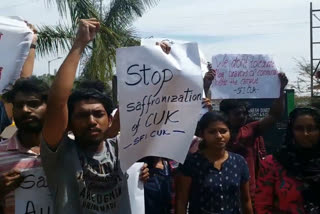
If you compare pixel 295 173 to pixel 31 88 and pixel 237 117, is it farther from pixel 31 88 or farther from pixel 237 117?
pixel 237 117

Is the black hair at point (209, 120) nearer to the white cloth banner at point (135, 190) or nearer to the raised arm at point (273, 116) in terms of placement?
the white cloth banner at point (135, 190)

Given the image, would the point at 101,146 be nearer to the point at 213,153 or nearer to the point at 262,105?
the point at 213,153

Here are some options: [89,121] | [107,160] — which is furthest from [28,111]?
[107,160]

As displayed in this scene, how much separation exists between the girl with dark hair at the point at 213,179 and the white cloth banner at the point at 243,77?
2273mm

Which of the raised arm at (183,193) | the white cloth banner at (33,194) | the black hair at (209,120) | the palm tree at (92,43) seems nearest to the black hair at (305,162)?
the black hair at (209,120)

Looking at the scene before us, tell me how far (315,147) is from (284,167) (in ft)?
0.78

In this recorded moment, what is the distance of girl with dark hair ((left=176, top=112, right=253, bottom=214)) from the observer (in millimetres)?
3348

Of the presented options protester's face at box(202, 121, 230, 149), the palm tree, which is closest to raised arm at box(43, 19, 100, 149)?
protester's face at box(202, 121, 230, 149)

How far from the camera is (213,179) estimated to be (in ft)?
11.0

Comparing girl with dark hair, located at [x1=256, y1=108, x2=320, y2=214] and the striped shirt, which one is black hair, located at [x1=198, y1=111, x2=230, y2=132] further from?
the striped shirt

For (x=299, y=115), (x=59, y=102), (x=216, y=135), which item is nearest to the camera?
(x=59, y=102)

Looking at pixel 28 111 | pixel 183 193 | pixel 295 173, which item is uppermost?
pixel 28 111

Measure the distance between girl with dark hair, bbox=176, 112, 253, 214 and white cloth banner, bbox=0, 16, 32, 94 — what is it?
1203 mm

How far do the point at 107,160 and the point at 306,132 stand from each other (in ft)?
4.16
